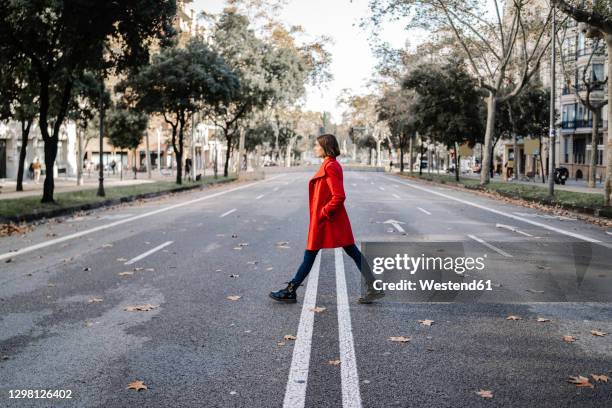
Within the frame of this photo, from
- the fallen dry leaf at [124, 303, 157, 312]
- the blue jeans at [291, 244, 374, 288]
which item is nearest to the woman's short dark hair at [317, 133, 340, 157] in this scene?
the blue jeans at [291, 244, 374, 288]

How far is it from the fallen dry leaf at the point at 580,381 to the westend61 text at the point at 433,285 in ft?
9.90

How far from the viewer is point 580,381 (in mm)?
4387

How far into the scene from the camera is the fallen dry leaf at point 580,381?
4320 millimetres

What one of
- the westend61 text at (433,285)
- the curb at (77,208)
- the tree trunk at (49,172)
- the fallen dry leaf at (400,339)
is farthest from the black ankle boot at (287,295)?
the tree trunk at (49,172)

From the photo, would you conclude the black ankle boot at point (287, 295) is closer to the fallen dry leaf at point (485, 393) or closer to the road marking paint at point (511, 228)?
the fallen dry leaf at point (485, 393)

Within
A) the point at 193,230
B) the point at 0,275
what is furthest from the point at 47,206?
the point at 0,275

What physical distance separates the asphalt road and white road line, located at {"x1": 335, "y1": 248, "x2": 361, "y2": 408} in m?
0.02

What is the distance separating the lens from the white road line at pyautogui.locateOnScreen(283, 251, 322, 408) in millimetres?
4090

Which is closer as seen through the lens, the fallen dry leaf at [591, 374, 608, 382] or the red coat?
the fallen dry leaf at [591, 374, 608, 382]

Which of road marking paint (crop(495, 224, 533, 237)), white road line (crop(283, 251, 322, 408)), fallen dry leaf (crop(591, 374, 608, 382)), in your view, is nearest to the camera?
white road line (crop(283, 251, 322, 408))

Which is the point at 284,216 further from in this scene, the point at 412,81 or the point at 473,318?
the point at 412,81

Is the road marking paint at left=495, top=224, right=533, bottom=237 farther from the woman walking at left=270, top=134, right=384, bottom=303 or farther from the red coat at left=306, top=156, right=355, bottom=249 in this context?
the red coat at left=306, top=156, right=355, bottom=249

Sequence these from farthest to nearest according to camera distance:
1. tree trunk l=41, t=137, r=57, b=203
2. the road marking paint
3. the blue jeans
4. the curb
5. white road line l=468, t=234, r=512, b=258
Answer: tree trunk l=41, t=137, r=57, b=203
the curb
the road marking paint
white road line l=468, t=234, r=512, b=258
the blue jeans

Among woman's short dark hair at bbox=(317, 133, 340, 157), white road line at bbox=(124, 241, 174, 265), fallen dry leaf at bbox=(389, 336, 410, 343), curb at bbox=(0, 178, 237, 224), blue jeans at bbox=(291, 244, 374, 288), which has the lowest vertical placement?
fallen dry leaf at bbox=(389, 336, 410, 343)
